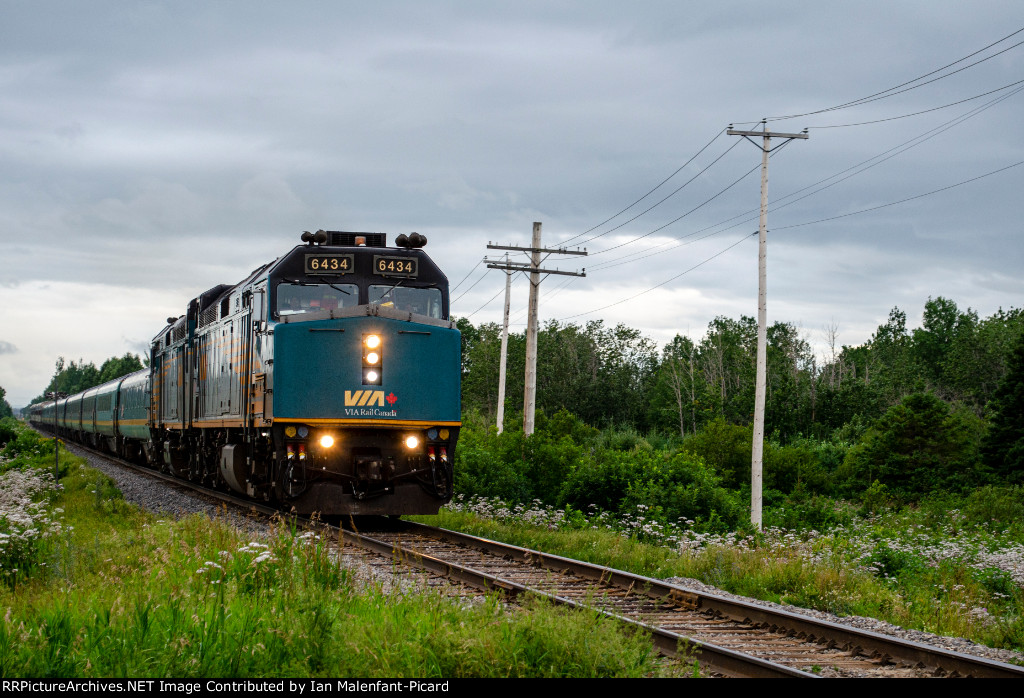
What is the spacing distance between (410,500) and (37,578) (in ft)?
19.2

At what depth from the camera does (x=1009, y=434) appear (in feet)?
158

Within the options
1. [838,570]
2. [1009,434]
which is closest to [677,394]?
[1009,434]

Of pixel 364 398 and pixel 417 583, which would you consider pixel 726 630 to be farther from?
pixel 364 398

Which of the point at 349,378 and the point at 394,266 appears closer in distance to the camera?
the point at 349,378

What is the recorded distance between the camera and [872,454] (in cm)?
5059

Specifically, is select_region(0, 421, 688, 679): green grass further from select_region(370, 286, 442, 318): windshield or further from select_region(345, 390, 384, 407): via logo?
select_region(370, 286, 442, 318): windshield

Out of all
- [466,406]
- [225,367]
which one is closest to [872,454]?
[466,406]

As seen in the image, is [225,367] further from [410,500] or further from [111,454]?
[111,454]

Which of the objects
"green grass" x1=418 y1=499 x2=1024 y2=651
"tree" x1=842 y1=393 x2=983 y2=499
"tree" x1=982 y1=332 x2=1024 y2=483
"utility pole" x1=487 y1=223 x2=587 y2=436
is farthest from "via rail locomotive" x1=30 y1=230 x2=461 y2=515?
"tree" x1=982 y1=332 x2=1024 y2=483

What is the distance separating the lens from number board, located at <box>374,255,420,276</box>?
575 inches

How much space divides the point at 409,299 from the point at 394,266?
1.89 ft

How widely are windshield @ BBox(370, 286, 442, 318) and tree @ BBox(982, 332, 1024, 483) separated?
41.9 meters

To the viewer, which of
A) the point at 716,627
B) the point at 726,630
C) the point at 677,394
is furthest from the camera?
the point at 677,394

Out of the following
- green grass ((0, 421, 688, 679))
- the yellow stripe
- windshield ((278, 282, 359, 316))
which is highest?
windshield ((278, 282, 359, 316))
